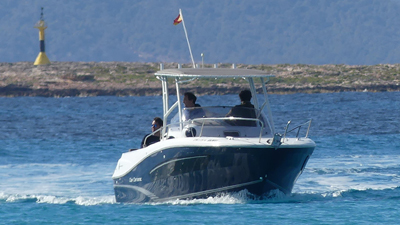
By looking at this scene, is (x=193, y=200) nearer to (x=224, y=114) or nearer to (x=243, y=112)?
(x=224, y=114)

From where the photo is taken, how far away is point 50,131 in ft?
128

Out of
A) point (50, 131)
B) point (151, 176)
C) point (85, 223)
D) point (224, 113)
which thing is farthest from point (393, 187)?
point (50, 131)

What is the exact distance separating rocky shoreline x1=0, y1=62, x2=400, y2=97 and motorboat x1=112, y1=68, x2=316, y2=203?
72168mm

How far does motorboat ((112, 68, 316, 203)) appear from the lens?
12656mm

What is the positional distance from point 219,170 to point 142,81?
289ft

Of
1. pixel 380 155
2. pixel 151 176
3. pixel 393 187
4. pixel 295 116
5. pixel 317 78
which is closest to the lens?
pixel 151 176

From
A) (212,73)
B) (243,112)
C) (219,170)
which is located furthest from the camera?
(243,112)

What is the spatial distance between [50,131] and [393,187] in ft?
83.9

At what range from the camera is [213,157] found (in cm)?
1269

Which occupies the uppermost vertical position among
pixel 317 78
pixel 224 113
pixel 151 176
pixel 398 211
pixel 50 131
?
pixel 317 78

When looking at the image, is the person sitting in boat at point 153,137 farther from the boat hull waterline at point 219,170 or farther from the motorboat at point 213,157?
the boat hull waterline at point 219,170

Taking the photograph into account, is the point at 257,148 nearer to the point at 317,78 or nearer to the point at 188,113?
the point at 188,113

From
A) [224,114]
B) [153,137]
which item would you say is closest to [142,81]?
[153,137]

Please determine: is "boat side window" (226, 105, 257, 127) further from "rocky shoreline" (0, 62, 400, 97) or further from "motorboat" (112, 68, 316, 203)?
"rocky shoreline" (0, 62, 400, 97)
